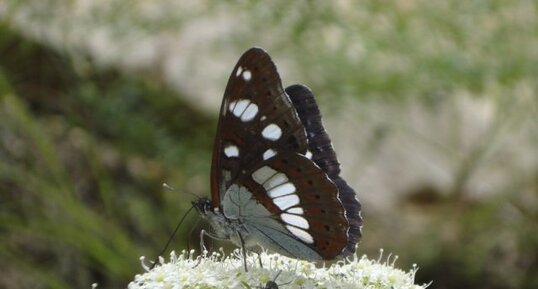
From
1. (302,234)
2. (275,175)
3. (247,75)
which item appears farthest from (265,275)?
(247,75)

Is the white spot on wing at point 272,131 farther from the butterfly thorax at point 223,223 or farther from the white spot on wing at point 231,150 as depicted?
the butterfly thorax at point 223,223

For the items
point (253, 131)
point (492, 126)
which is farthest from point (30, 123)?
point (492, 126)

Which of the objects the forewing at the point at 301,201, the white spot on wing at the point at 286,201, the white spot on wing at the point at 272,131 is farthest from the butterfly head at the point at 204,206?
the white spot on wing at the point at 272,131

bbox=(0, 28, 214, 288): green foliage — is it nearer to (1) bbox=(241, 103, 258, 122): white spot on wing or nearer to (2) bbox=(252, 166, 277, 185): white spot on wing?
(2) bbox=(252, 166, 277, 185): white spot on wing

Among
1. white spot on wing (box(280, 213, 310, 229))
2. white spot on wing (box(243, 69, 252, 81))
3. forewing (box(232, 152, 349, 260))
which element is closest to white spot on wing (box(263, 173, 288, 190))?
forewing (box(232, 152, 349, 260))

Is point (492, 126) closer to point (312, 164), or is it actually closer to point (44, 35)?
point (44, 35)

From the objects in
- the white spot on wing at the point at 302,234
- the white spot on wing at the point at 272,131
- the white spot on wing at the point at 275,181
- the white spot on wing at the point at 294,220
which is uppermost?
the white spot on wing at the point at 272,131
